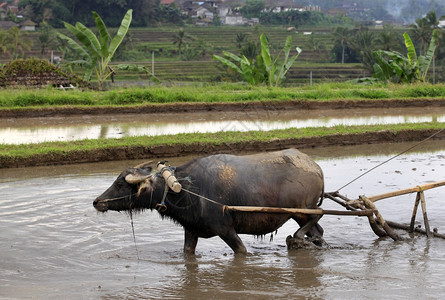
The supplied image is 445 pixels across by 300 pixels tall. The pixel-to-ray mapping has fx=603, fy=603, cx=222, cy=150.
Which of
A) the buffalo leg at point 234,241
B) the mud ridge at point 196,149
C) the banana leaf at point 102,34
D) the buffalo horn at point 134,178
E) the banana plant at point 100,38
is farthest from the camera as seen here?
the banana plant at point 100,38

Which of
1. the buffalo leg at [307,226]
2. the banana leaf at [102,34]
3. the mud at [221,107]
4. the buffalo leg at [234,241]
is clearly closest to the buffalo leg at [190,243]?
the buffalo leg at [234,241]

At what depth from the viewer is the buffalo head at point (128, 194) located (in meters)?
5.51

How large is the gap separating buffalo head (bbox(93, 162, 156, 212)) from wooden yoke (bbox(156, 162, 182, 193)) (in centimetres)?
12

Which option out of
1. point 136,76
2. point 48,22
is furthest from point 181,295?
point 48,22

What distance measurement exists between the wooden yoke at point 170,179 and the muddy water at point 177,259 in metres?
0.79

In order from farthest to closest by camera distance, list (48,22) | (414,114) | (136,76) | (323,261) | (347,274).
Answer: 1. (48,22)
2. (136,76)
3. (414,114)
4. (323,261)
5. (347,274)

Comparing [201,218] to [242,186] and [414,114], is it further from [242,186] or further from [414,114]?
[414,114]

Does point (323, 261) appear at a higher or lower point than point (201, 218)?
lower

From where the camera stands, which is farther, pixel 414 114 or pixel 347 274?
pixel 414 114

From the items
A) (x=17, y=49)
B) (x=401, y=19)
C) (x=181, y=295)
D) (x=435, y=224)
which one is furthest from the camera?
(x=401, y=19)

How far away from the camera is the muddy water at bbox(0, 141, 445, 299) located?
502 cm

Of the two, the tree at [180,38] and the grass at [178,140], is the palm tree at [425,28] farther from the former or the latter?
the grass at [178,140]

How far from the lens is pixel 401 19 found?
575ft

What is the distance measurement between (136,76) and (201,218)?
44.9m
